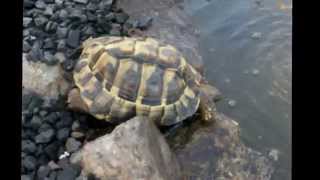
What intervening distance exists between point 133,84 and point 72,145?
69cm

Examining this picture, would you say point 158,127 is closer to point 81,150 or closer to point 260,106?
point 81,150

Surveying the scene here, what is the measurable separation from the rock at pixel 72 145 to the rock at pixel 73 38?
1167mm

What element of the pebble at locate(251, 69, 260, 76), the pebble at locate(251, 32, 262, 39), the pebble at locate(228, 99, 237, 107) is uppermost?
the pebble at locate(251, 32, 262, 39)

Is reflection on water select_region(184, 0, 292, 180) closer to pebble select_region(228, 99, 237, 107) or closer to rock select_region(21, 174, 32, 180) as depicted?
pebble select_region(228, 99, 237, 107)

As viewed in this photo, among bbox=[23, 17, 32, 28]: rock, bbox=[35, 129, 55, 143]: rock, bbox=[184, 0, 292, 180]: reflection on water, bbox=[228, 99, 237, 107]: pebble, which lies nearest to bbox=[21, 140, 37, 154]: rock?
bbox=[35, 129, 55, 143]: rock

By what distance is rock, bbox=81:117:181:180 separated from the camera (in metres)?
3.43

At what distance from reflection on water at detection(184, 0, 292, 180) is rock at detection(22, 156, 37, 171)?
6.00 feet

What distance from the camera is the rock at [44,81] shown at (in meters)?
4.32

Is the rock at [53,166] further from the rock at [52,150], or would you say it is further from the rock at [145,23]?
the rock at [145,23]

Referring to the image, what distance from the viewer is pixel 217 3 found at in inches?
243

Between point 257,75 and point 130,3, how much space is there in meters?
1.69

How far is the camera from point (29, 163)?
3.66 metres

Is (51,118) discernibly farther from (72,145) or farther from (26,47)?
(26,47)
